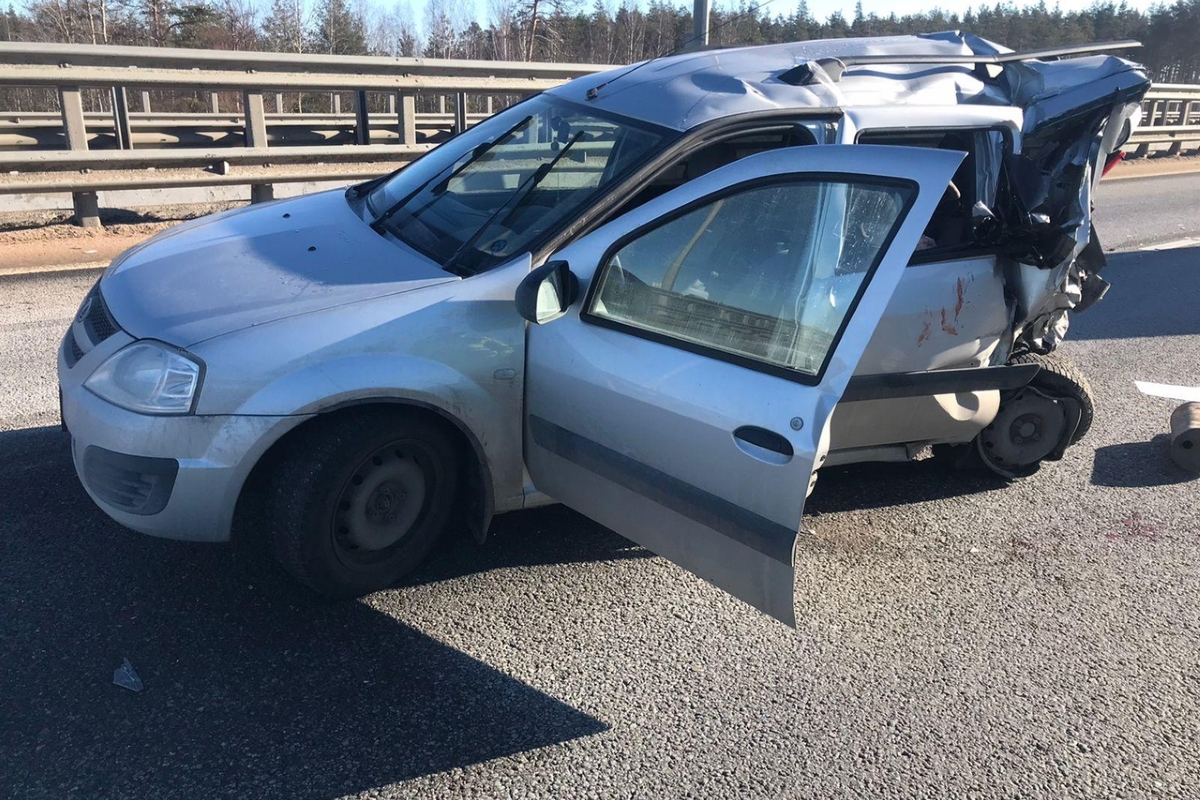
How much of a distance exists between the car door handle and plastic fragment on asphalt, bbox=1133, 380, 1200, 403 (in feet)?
14.1

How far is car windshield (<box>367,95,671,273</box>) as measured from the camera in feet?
11.3

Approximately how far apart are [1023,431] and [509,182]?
2.70 metres

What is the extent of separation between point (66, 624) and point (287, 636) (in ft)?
2.31

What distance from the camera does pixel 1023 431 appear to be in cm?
450

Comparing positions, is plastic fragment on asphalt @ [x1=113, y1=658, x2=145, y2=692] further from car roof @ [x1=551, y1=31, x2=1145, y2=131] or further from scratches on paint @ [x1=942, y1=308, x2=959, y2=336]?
scratches on paint @ [x1=942, y1=308, x2=959, y2=336]

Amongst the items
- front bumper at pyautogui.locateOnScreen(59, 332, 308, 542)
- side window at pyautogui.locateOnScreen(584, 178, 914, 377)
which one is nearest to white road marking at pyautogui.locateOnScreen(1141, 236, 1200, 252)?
side window at pyautogui.locateOnScreen(584, 178, 914, 377)

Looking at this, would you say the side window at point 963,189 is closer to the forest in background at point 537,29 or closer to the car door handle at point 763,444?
the car door handle at point 763,444

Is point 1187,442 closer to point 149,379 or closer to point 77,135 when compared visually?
point 149,379

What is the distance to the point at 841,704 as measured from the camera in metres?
2.95

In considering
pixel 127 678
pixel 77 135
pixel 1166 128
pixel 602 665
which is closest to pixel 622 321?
pixel 602 665

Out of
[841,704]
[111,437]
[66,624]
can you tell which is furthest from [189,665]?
[841,704]

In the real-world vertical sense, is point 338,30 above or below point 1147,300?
above

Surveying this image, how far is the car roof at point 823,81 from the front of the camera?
365 centimetres

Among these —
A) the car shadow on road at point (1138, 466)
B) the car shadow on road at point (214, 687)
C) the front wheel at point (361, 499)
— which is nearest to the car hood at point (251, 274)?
the front wheel at point (361, 499)
